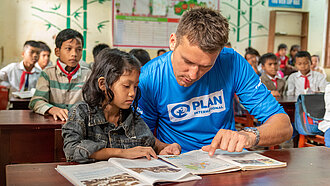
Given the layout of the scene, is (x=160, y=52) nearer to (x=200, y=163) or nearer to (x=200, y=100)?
(x=200, y=100)

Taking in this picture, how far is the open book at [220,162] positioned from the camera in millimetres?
1125

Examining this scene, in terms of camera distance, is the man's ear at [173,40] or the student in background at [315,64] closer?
the man's ear at [173,40]

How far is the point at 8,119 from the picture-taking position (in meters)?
2.03

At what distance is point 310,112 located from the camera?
278cm

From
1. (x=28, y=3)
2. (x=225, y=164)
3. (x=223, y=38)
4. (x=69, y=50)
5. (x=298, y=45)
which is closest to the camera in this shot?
(x=225, y=164)

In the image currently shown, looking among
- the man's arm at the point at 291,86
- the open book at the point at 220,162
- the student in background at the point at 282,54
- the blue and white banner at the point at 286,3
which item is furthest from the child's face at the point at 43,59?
the blue and white banner at the point at 286,3

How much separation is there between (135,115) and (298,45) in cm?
658

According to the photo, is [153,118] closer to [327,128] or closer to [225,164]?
[225,164]

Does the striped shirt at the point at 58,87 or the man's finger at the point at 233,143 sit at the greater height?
the striped shirt at the point at 58,87

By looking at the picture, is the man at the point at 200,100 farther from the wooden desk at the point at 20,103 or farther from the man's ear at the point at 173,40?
the wooden desk at the point at 20,103

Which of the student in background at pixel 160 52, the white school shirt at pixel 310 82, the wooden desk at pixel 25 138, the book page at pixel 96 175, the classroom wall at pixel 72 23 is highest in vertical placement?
the classroom wall at pixel 72 23

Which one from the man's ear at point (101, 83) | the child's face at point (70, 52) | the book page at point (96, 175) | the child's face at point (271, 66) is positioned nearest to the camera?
the book page at point (96, 175)

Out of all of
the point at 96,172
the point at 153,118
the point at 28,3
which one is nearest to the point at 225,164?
the point at 96,172

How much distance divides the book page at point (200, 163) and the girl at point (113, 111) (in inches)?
3.9
